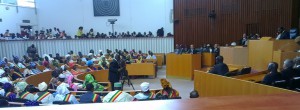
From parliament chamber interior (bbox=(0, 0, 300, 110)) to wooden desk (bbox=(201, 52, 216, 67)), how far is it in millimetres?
44

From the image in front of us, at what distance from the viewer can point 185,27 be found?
14672mm

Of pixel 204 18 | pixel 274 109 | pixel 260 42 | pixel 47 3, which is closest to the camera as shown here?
pixel 274 109

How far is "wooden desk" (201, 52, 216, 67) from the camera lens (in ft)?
33.7

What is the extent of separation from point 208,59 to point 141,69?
2.89 meters

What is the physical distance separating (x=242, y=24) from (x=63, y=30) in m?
12.3

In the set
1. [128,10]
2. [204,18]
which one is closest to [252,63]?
[204,18]

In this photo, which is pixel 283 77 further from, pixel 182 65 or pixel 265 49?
pixel 182 65

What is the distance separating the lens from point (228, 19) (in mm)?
12938

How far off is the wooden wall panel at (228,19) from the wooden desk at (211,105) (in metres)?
10.8

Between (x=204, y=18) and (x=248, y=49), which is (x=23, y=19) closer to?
(x=204, y=18)

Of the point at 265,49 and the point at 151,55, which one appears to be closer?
the point at 265,49

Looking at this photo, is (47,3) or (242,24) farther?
(47,3)

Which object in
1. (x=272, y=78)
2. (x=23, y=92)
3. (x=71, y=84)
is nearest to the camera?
(x=272, y=78)

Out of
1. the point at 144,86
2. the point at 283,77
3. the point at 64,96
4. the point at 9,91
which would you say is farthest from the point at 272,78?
the point at 9,91
